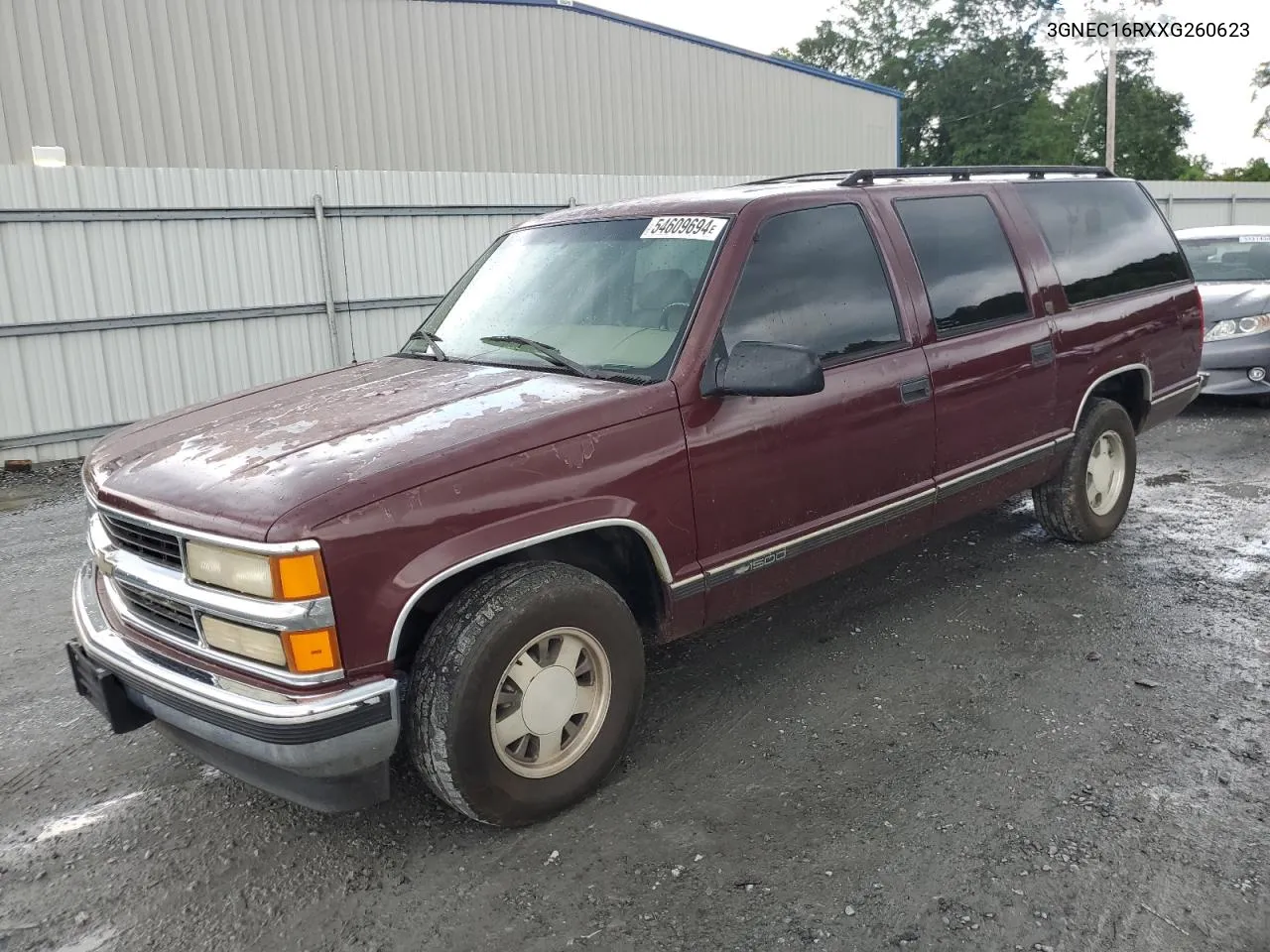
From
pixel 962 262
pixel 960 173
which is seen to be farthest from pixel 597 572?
pixel 960 173

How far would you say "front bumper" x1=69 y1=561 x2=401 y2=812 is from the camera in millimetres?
2650

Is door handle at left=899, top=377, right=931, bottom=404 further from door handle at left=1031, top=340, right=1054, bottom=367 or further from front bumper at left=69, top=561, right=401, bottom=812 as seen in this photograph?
front bumper at left=69, top=561, right=401, bottom=812

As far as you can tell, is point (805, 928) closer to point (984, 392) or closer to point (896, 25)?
point (984, 392)

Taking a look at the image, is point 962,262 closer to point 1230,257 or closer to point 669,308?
point 669,308

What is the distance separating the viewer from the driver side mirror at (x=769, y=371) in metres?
3.27

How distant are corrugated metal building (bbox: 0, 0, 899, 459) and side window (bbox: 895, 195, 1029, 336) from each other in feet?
24.5

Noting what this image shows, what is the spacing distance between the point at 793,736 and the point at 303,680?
178 centimetres

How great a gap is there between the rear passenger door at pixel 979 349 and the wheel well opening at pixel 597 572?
152 cm

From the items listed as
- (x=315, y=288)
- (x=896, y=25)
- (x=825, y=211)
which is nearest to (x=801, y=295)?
(x=825, y=211)

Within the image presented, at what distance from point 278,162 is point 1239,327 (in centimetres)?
1093

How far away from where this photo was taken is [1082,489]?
532 cm

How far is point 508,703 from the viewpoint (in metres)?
3.07

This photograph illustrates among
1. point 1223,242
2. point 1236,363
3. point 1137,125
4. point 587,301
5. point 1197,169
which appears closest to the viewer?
point 587,301

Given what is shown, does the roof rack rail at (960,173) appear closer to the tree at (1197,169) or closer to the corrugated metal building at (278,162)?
the corrugated metal building at (278,162)
